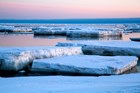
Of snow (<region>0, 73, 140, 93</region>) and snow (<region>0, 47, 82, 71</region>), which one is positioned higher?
snow (<region>0, 73, 140, 93</region>)

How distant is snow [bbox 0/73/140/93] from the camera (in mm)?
3215

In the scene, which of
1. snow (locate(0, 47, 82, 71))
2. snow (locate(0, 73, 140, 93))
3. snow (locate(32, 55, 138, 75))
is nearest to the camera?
snow (locate(0, 73, 140, 93))

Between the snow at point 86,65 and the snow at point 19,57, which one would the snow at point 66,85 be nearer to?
the snow at point 86,65

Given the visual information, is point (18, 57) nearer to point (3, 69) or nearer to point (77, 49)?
point (3, 69)

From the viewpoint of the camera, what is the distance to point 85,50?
9.05 m

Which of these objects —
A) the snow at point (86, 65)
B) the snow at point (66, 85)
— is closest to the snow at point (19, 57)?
the snow at point (86, 65)

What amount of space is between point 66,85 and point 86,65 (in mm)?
2303

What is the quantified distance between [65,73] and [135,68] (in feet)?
6.13

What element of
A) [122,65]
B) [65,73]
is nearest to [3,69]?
[65,73]

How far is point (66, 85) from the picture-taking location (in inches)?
143

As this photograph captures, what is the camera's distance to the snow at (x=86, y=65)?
18.5 ft

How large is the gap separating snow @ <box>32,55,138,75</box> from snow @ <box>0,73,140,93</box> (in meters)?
1.54

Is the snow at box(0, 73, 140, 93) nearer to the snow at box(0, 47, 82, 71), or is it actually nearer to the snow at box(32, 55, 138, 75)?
the snow at box(32, 55, 138, 75)

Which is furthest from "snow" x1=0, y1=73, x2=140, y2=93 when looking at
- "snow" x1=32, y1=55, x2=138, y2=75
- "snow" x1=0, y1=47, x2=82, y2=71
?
"snow" x1=0, y1=47, x2=82, y2=71
